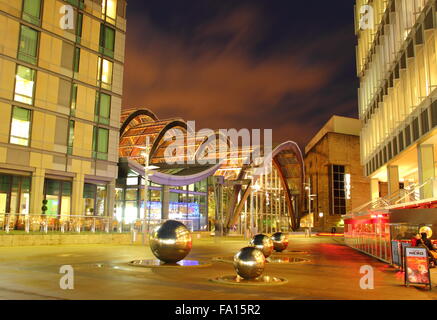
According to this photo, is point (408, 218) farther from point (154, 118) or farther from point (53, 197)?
point (154, 118)

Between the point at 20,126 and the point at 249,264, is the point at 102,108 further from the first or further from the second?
the point at 249,264

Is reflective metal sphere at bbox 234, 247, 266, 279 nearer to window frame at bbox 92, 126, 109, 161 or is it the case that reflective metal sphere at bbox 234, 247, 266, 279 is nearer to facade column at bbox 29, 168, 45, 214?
facade column at bbox 29, 168, 45, 214

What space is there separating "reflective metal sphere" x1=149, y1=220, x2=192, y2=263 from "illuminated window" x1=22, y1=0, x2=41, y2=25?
93.0 feet

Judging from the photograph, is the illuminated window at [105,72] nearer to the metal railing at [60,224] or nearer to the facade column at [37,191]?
the facade column at [37,191]

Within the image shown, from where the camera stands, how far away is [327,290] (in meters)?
10.8

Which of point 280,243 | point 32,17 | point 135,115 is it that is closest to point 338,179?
point 135,115

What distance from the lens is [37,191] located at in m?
36.0

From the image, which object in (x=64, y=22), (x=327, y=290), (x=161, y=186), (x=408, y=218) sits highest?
(x=64, y=22)

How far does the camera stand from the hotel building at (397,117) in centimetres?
2127

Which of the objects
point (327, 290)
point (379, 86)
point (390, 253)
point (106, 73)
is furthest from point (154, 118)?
point (327, 290)

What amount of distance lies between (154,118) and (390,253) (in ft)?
210

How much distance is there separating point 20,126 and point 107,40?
44.6 ft

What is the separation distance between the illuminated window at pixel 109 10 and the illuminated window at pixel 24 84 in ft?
36.2

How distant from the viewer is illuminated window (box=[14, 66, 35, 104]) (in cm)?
3534
